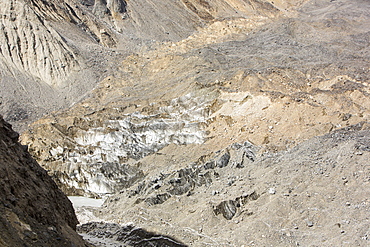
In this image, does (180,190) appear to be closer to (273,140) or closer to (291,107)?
(273,140)

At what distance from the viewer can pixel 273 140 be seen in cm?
1295

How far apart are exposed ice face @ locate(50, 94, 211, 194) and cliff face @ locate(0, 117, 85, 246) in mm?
7197

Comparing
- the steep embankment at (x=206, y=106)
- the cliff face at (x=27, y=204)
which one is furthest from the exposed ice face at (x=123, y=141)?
the cliff face at (x=27, y=204)

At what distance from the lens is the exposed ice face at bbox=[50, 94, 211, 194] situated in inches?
592

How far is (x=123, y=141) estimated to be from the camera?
16.2 m

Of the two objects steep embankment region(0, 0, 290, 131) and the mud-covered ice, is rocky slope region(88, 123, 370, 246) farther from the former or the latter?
steep embankment region(0, 0, 290, 131)

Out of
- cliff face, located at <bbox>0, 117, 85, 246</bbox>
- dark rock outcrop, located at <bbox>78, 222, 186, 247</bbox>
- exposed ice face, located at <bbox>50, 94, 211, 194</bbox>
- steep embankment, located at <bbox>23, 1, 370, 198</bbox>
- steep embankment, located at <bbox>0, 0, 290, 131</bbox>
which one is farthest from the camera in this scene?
steep embankment, located at <bbox>0, 0, 290, 131</bbox>

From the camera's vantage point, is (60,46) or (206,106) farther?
(60,46)

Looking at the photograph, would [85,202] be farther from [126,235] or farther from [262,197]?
[262,197]

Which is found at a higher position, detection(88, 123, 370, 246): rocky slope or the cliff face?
the cliff face

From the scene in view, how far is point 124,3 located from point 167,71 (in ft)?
48.3

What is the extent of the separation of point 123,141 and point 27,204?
10024 millimetres

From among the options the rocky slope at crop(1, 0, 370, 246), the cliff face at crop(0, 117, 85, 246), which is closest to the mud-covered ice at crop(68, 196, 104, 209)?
the rocky slope at crop(1, 0, 370, 246)

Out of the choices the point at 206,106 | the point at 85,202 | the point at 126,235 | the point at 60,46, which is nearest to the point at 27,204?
the point at 126,235
